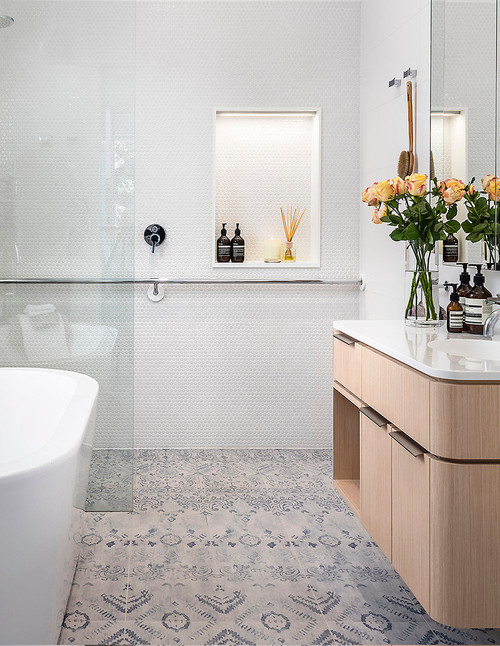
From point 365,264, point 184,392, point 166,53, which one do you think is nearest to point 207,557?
point 184,392

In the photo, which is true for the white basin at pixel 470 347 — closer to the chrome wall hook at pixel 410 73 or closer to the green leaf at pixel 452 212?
the green leaf at pixel 452 212

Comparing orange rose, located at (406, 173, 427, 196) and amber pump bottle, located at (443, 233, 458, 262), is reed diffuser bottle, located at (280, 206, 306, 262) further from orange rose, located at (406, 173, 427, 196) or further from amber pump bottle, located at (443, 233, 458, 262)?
→ orange rose, located at (406, 173, 427, 196)

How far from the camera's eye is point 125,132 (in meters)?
2.90

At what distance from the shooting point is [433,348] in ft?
7.31

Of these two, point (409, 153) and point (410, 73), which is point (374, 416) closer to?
point (409, 153)

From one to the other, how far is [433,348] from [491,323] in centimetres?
31

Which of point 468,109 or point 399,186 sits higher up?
point 468,109

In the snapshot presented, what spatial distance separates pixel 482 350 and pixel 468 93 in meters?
1.04

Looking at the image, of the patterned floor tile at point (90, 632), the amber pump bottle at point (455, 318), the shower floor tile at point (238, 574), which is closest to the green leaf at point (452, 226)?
the amber pump bottle at point (455, 318)

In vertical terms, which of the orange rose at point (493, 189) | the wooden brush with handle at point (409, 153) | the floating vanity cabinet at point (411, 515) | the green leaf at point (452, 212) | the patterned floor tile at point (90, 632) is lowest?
the patterned floor tile at point (90, 632)

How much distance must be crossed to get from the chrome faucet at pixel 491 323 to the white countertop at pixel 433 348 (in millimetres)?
27

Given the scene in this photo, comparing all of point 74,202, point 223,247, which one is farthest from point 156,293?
point 74,202

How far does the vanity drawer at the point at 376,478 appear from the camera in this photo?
225 cm

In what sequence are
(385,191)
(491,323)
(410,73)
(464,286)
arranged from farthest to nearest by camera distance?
(410,73) → (385,191) → (464,286) → (491,323)
